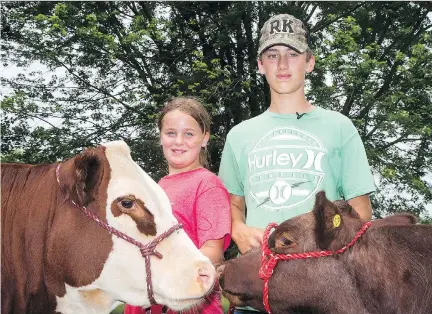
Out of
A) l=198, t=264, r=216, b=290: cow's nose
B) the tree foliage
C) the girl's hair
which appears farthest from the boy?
the tree foliage

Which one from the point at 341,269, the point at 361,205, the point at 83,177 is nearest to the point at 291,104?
the point at 361,205

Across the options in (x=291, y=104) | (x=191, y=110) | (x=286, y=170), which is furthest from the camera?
(x=191, y=110)

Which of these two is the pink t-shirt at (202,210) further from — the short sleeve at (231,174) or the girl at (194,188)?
the short sleeve at (231,174)

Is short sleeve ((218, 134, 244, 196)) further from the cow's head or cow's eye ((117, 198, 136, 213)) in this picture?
cow's eye ((117, 198, 136, 213))

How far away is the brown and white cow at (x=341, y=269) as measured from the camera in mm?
3412

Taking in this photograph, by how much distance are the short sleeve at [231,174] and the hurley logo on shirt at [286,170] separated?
9.2 inches

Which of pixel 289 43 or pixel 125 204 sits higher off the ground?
pixel 289 43

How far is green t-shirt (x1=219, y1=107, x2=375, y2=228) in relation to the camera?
4.00 metres

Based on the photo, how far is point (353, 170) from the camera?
4102 millimetres

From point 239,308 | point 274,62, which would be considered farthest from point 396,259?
point 274,62

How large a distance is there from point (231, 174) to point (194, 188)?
16.3 inches

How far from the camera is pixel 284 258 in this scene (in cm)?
368

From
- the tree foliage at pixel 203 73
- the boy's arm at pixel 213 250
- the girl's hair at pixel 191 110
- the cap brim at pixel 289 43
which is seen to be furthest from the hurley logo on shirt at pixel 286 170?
the tree foliage at pixel 203 73

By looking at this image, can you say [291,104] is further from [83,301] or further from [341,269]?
[83,301]
